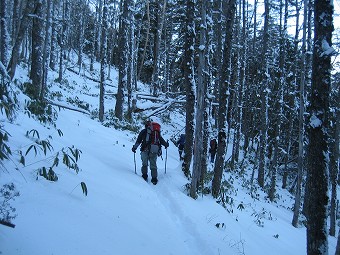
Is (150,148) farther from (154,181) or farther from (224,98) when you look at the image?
(224,98)

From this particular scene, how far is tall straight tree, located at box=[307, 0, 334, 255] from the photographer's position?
15.5 ft

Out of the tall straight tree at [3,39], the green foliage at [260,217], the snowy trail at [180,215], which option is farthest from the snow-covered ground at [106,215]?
the tall straight tree at [3,39]

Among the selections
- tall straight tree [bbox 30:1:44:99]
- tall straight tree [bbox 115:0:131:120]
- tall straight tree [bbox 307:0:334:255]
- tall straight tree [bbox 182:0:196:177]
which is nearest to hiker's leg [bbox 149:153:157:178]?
tall straight tree [bbox 182:0:196:177]

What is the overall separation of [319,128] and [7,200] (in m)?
4.52

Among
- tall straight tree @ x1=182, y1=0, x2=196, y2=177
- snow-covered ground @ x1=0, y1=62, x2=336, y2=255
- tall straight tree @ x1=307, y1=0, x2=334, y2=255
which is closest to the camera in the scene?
snow-covered ground @ x1=0, y1=62, x2=336, y2=255

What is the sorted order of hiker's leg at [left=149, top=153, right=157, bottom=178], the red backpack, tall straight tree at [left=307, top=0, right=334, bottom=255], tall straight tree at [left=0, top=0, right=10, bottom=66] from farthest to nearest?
tall straight tree at [left=0, top=0, right=10, bottom=66] < the red backpack < hiker's leg at [left=149, top=153, right=157, bottom=178] < tall straight tree at [left=307, top=0, right=334, bottom=255]

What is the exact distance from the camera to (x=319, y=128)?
4797 millimetres

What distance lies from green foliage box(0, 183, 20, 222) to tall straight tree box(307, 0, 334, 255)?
167 inches

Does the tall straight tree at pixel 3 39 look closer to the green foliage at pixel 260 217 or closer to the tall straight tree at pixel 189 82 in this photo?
the tall straight tree at pixel 189 82

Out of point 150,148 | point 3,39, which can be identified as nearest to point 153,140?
point 150,148

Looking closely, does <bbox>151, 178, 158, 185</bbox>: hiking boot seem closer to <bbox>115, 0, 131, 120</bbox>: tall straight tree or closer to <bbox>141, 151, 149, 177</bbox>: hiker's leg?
<bbox>141, 151, 149, 177</bbox>: hiker's leg

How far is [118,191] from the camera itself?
6.60 metres

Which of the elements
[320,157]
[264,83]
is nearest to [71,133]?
[320,157]

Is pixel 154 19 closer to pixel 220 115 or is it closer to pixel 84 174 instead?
pixel 220 115
